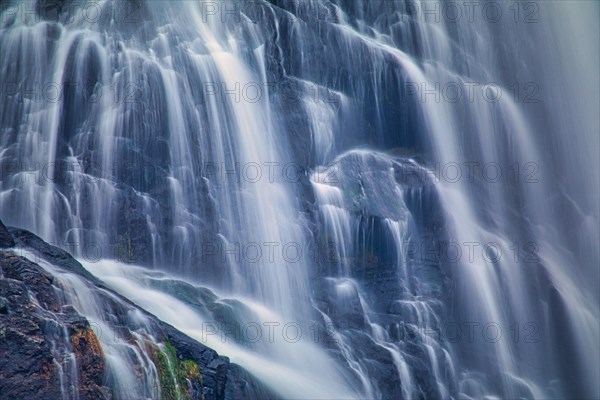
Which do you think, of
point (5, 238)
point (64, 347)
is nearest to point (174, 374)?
point (64, 347)

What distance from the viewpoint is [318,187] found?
664 inches

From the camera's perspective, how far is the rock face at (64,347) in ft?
30.6

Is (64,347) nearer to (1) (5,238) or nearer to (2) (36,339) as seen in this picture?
(2) (36,339)

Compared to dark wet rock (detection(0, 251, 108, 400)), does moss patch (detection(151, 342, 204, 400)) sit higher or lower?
lower

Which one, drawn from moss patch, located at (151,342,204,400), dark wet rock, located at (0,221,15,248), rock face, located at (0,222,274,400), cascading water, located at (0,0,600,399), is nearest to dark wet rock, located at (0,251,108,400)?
rock face, located at (0,222,274,400)

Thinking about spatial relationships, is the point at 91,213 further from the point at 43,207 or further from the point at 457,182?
the point at 457,182

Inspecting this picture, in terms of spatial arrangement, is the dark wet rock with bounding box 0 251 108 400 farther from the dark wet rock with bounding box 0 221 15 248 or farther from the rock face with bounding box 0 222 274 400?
the dark wet rock with bounding box 0 221 15 248

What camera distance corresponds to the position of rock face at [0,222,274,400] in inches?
367

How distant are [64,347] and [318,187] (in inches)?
317

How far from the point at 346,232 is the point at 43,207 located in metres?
5.69

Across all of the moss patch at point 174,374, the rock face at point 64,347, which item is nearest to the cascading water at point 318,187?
the rock face at point 64,347

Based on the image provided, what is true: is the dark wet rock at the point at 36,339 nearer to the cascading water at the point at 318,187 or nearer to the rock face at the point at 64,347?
the rock face at the point at 64,347

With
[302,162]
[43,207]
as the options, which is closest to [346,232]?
[302,162]

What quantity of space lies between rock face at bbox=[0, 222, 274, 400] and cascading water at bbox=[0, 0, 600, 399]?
1.71 meters
